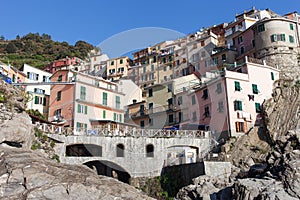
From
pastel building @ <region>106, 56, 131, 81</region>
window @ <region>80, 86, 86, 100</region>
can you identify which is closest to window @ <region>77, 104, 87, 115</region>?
window @ <region>80, 86, 86, 100</region>

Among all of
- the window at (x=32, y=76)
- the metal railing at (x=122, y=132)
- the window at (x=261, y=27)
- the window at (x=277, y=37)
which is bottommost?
the metal railing at (x=122, y=132)

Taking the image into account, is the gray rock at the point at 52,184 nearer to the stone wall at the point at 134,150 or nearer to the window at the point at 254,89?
the stone wall at the point at 134,150

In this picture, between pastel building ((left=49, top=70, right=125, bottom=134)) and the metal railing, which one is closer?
the metal railing

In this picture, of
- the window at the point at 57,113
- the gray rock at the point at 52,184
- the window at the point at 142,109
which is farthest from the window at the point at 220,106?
the gray rock at the point at 52,184

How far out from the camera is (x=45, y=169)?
1002 centimetres

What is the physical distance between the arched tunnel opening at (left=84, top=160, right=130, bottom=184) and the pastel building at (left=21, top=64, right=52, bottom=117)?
10.9 meters

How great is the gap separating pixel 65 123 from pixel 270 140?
2301cm

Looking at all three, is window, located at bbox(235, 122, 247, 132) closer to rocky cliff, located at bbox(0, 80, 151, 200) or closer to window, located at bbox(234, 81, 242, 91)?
window, located at bbox(234, 81, 242, 91)

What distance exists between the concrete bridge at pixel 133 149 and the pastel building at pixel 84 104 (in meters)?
2.31

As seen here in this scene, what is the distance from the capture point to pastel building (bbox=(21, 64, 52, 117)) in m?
43.1

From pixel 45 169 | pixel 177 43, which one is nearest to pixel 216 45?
pixel 177 43

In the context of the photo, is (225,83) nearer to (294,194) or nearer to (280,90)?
(280,90)

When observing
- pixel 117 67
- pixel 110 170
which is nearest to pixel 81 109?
pixel 110 170

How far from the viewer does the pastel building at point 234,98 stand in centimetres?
3847
